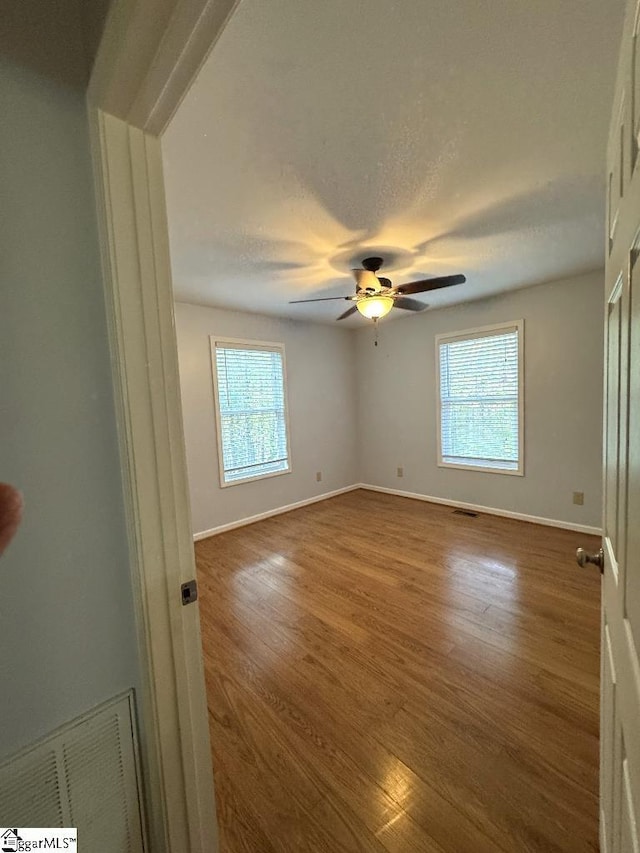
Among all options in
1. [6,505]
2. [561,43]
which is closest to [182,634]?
[6,505]

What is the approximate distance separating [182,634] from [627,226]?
1.27 m

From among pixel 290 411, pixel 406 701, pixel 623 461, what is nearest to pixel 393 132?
pixel 623 461

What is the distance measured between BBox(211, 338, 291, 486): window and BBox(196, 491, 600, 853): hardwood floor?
128 centimetres

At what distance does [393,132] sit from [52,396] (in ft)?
5.08

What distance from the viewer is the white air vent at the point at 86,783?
27.5 inches

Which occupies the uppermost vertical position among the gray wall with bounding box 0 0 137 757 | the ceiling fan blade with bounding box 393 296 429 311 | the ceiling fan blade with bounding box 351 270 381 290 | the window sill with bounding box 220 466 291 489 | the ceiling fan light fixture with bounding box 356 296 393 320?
the ceiling fan blade with bounding box 351 270 381 290

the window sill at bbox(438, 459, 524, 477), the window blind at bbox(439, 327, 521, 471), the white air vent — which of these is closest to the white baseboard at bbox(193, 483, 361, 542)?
the window sill at bbox(438, 459, 524, 477)

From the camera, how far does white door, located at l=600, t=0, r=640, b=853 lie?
0.56m

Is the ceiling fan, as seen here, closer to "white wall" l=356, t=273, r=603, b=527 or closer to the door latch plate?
"white wall" l=356, t=273, r=603, b=527

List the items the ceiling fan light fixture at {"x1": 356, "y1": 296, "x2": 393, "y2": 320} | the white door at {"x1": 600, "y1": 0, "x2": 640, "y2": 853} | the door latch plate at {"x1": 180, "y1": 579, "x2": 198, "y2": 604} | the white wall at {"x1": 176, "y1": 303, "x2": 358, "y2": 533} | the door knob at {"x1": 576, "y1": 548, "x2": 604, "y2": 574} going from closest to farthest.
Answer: the white door at {"x1": 600, "y1": 0, "x2": 640, "y2": 853}, the door latch plate at {"x1": 180, "y1": 579, "x2": 198, "y2": 604}, the door knob at {"x1": 576, "y1": 548, "x2": 604, "y2": 574}, the ceiling fan light fixture at {"x1": 356, "y1": 296, "x2": 393, "y2": 320}, the white wall at {"x1": 176, "y1": 303, "x2": 358, "y2": 533}

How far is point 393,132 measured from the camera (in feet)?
4.51

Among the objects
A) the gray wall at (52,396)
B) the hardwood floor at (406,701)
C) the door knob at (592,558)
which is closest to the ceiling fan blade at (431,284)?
the door knob at (592,558)

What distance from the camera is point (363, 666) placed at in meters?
1.78

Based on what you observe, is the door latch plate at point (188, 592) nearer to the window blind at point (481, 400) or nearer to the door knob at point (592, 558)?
the door knob at point (592, 558)
